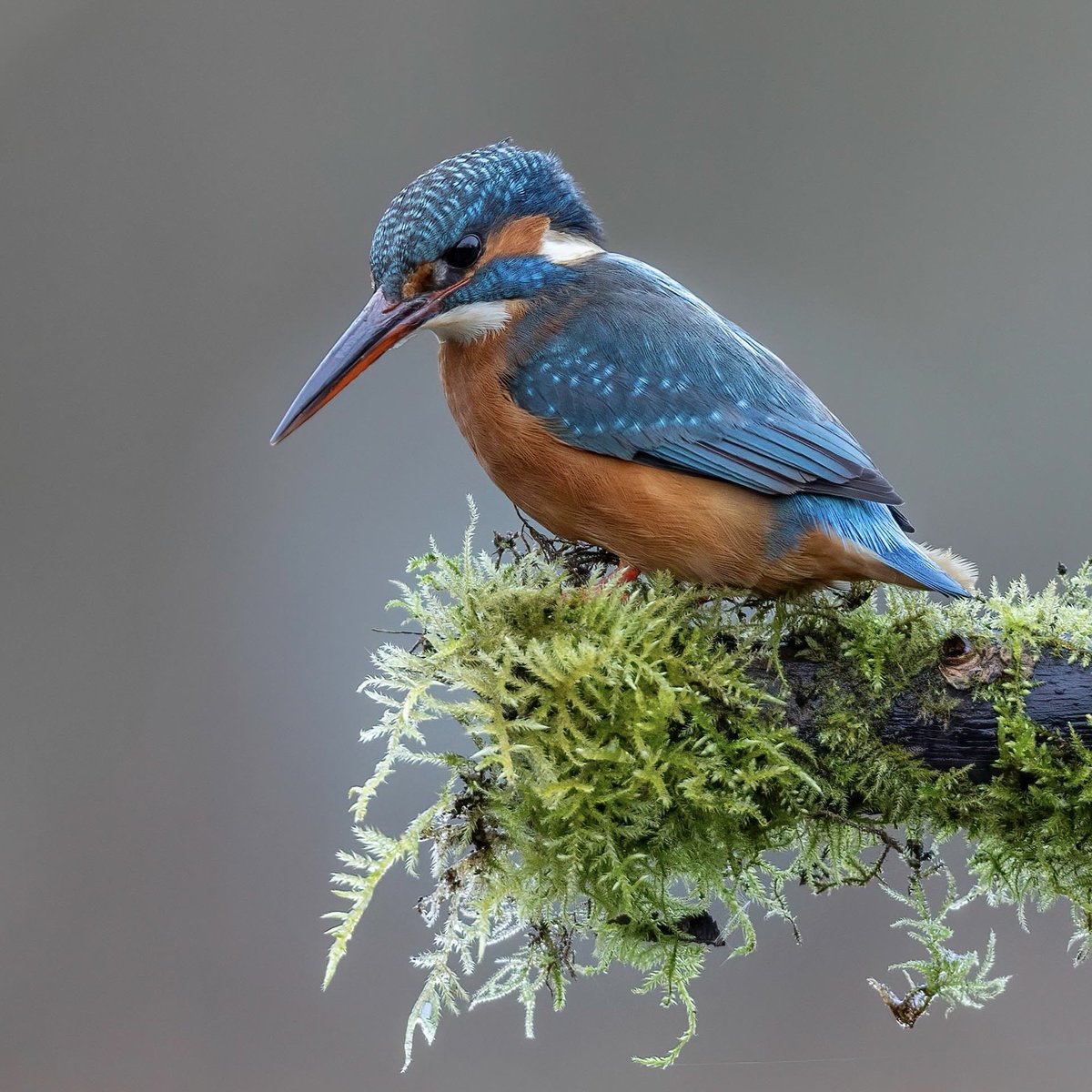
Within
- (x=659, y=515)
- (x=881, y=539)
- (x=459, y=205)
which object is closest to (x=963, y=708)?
(x=881, y=539)

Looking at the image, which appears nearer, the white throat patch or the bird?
the bird

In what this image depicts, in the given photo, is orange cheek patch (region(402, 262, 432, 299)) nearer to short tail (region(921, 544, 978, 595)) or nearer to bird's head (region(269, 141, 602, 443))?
bird's head (region(269, 141, 602, 443))

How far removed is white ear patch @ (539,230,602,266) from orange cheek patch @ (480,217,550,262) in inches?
0.7

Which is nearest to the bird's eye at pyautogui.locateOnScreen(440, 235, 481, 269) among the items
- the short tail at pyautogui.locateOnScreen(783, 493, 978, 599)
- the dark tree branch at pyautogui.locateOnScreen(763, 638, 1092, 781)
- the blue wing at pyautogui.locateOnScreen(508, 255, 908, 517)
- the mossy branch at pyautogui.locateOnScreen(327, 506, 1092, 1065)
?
the blue wing at pyautogui.locateOnScreen(508, 255, 908, 517)

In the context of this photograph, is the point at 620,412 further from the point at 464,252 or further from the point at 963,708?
the point at 963,708

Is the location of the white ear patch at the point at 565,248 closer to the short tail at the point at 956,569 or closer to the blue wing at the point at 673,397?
the blue wing at the point at 673,397

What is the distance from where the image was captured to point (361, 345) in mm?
2018

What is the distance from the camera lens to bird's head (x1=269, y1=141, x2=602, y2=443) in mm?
2012

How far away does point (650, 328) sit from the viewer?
6.88 feet

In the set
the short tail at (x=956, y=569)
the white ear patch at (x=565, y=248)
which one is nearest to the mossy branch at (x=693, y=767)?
the short tail at (x=956, y=569)

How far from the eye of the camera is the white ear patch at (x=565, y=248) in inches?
88.0

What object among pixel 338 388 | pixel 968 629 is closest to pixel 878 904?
pixel 968 629

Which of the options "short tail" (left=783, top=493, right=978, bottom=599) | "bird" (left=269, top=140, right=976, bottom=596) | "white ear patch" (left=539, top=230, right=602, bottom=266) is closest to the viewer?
"short tail" (left=783, top=493, right=978, bottom=599)

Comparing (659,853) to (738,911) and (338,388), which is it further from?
(338,388)
